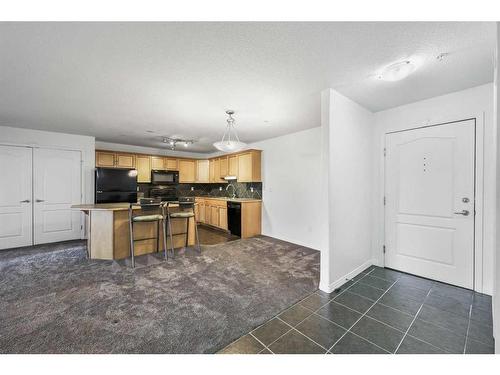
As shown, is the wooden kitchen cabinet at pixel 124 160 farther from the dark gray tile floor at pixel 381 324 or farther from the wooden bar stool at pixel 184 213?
the dark gray tile floor at pixel 381 324

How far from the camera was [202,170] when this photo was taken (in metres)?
6.75

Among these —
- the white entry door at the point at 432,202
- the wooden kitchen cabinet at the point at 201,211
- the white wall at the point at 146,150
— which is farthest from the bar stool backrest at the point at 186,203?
the white entry door at the point at 432,202

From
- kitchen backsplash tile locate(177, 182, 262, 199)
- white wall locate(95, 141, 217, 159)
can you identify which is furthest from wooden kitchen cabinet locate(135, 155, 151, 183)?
kitchen backsplash tile locate(177, 182, 262, 199)

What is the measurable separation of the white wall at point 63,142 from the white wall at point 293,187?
13.2ft

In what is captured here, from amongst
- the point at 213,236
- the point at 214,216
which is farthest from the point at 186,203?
the point at 214,216

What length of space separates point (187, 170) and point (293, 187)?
371 cm

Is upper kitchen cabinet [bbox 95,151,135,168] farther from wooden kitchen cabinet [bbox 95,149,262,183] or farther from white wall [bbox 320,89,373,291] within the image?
white wall [bbox 320,89,373,291]

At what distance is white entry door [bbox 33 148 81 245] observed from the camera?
4152mm

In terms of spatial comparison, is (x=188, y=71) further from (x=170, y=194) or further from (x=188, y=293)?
(x=170, y=194)

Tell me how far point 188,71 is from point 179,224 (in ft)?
9.37

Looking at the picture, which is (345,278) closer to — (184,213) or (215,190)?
(184,213)

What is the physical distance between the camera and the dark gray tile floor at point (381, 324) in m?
1.51

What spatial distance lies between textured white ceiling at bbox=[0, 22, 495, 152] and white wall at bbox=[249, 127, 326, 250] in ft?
3.33

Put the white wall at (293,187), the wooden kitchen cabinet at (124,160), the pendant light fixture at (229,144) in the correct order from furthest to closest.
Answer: the wooden kitchen cabinet at (124,160)
the white wall at (293,187)
the pendant light fixture at (229,144)
